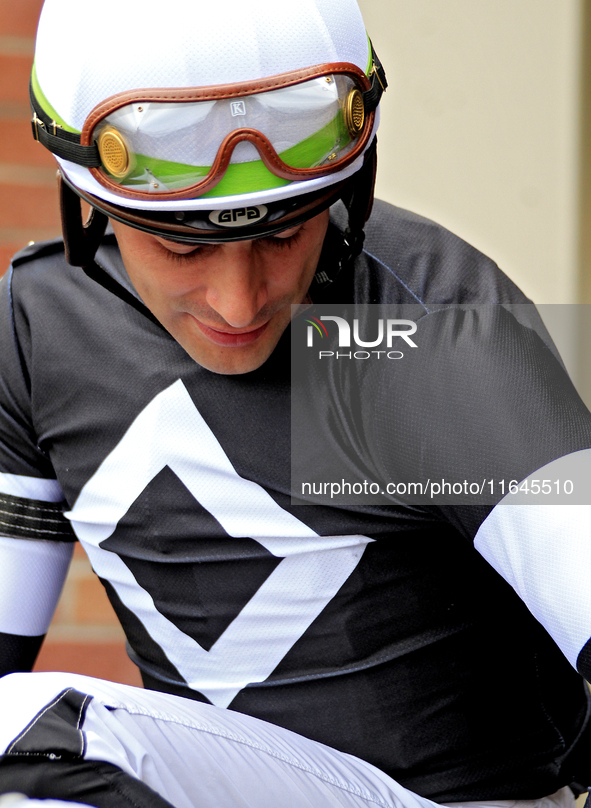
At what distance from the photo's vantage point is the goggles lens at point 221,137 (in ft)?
2.74

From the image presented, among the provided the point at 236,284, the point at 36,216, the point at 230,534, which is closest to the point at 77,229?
the point at 236,284

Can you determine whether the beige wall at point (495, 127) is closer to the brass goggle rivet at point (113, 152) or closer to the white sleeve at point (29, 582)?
the white sleeve at point (29, 582)

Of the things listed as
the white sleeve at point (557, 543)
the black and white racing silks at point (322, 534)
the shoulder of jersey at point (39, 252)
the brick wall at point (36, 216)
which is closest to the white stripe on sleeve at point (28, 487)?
the black and white racing silks at point (322, 534)

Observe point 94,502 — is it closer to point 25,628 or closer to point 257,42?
point 25,628

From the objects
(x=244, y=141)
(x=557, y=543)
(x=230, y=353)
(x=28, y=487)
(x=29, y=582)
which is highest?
(x=244, y=141)

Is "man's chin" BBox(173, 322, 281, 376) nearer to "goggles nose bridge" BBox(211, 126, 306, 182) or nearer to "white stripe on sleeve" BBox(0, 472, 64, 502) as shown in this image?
"goggles nose bridge" BBox(211, 126, 306, 182)

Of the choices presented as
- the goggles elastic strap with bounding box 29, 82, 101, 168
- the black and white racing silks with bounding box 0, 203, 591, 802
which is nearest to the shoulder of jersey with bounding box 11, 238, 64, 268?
the black and white racing silks with bounding box 0, 203, 591, 802

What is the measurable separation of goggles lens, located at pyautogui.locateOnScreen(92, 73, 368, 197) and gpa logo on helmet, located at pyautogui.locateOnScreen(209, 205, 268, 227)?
0.05 feet

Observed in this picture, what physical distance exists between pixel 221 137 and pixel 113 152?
0.34 feet

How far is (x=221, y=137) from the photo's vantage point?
83cm

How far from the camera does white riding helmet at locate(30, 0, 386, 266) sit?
83cm

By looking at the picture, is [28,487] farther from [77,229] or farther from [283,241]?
[283,241]

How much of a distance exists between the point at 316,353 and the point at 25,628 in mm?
538

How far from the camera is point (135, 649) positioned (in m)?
1.21
